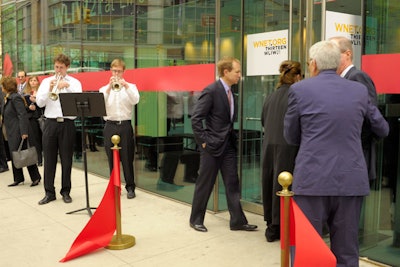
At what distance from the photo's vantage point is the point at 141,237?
4.64 metres

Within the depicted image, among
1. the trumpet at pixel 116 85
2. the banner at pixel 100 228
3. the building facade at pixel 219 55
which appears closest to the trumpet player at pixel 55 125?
the trumpet at pixel 116 85

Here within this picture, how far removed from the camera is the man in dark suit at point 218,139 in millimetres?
4652

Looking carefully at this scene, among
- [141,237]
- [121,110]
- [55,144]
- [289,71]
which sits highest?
[289,71]

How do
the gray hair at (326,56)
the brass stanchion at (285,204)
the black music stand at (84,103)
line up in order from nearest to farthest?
the brass stanchion at (285,204) → the gray hair at (326,56) → the black music stand at (84,103)

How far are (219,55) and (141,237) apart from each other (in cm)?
228

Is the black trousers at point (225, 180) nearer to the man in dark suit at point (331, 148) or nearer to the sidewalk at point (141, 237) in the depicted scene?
the sidewalk at point (141, 237)

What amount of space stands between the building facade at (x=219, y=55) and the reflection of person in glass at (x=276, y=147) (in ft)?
1.54

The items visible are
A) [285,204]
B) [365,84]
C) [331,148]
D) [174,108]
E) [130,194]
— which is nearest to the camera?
[285,204]

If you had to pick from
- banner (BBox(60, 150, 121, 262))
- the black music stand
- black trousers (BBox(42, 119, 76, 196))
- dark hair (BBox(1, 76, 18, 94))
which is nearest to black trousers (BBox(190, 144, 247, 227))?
banner (BBox(60, 150, 121, 262))

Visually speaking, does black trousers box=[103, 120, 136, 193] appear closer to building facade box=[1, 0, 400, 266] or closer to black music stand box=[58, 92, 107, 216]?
building facade box=[1, 0, 400, 266]

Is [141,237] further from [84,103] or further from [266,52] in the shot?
[266,52]

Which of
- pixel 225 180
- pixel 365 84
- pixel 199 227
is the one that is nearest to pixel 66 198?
pixel 199 227

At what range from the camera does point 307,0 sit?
459 cm

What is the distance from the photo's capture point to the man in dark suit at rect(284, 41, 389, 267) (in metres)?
2.79
